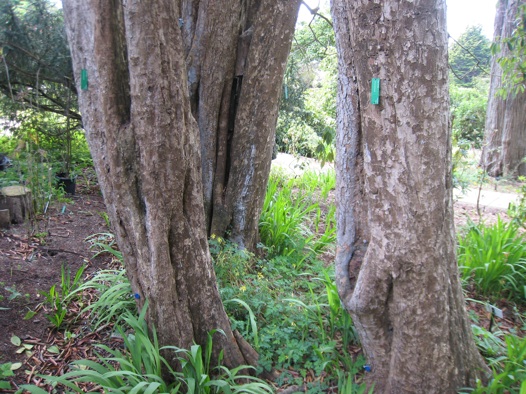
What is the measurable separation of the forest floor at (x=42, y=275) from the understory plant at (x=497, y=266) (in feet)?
1.13

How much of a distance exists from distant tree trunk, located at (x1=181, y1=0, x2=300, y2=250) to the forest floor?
1.30m

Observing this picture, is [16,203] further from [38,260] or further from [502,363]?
[502,363]

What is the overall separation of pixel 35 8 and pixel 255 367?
5438 mm

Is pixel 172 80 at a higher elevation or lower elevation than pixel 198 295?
higher

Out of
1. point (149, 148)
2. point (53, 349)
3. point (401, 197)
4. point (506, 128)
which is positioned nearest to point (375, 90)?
point (401, 197)

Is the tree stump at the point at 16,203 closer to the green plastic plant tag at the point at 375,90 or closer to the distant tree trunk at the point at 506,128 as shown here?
the green plastic plant tag at the point at 375,90

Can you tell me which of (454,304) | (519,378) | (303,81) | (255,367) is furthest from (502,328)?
(303,81)

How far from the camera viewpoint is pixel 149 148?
7.45 feet

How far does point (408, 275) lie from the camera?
2.19 m

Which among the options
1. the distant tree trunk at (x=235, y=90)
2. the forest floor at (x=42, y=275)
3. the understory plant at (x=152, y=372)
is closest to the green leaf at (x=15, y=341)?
the forest floor at (x=42, y=275)

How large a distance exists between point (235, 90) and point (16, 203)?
102 inches

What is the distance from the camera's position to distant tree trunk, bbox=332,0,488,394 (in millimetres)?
2035

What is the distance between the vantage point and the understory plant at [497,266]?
12.2 feet

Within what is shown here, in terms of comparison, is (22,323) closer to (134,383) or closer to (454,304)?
(134,383)
